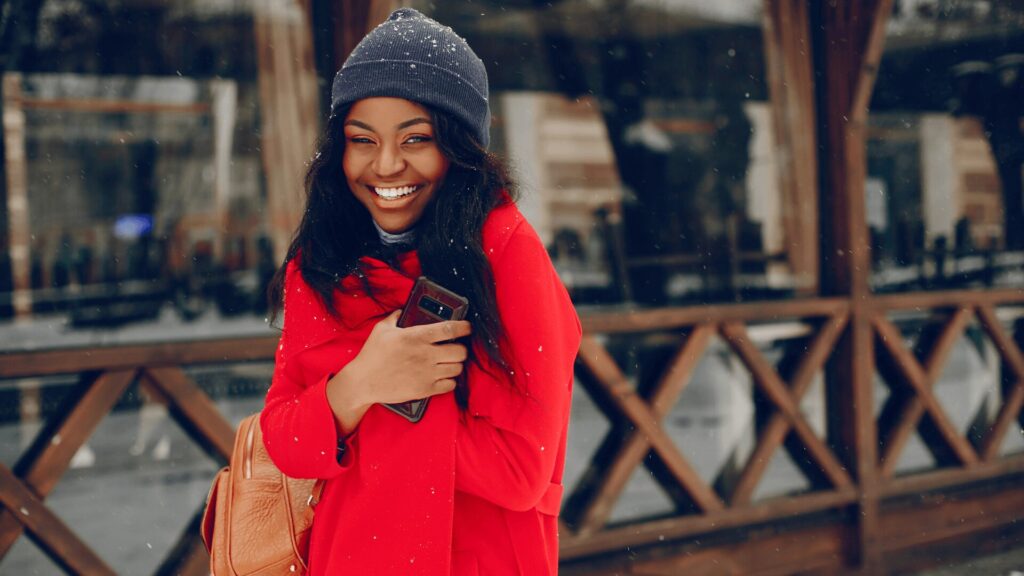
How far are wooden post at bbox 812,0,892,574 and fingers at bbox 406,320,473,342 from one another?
362cm

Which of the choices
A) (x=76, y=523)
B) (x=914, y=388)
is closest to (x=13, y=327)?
(x=76, y=523)

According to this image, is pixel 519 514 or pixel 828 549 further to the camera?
pixel 828 549

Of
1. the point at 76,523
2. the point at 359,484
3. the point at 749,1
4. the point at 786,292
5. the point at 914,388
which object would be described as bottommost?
the point at 76,523

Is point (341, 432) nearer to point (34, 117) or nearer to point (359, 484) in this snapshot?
point (359, 484)

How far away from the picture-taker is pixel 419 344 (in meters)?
1.46

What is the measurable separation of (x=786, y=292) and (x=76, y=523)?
389cm

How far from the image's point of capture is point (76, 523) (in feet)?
18.5

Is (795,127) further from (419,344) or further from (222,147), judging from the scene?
(419,344)

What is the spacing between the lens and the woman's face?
159 centimetres

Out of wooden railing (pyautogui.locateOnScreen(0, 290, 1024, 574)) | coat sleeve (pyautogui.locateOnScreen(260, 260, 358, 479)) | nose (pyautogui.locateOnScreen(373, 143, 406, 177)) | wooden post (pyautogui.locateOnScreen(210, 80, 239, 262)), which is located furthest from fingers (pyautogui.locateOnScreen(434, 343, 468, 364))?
wooden post (pyautogui.locateOnScreen(210, 80, 239, 262))

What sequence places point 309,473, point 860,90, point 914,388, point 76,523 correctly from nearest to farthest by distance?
point 309,473 → point 860,90 → point 914,388 → point 76,523

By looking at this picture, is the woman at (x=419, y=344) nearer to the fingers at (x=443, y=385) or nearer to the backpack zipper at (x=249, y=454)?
the fingers at (x=443, y=385)

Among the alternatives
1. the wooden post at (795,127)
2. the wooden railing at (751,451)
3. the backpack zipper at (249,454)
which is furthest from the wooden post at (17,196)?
the backpack zipper at (249,454)

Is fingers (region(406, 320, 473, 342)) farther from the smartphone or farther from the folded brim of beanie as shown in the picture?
the folded brim of beanie
